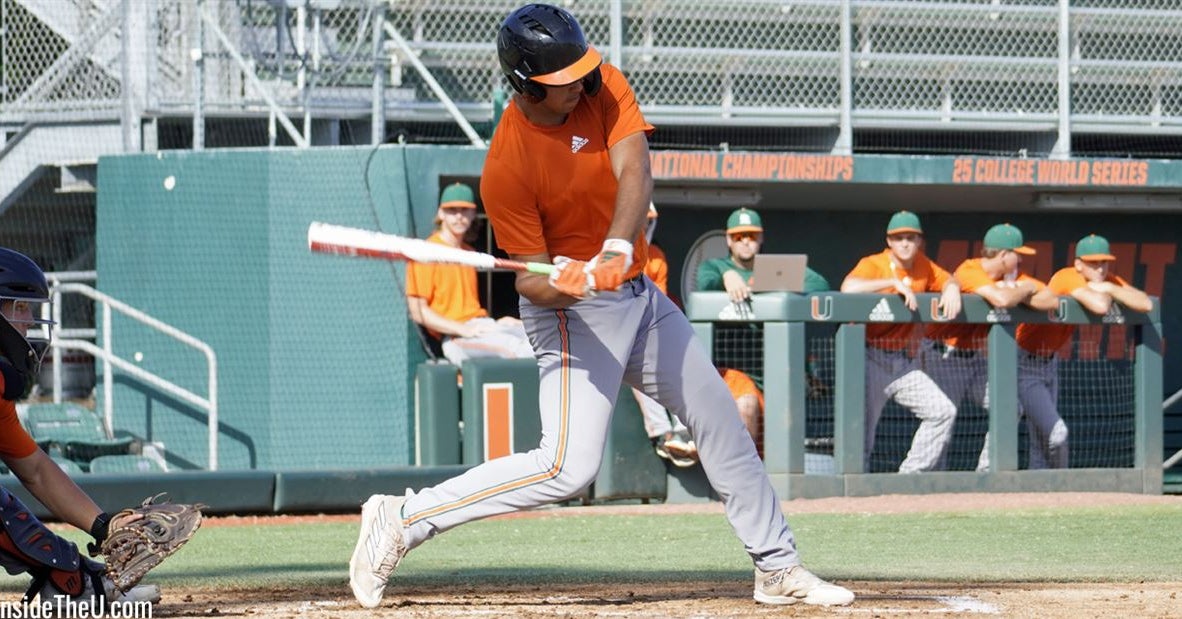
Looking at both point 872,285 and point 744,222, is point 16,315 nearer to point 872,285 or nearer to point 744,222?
point 744,222

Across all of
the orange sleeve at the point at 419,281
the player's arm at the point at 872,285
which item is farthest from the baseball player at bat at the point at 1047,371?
the orange sleeve at the point at 419,281

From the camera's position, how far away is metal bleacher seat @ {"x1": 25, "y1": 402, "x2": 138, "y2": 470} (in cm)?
1002

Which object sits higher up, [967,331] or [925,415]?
[967,331]

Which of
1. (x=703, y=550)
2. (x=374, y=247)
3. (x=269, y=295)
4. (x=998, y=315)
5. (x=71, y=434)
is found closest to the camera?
(x=374, y=247)

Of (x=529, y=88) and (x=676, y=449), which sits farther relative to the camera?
(x=676, y=449)

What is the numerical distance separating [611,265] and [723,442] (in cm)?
71

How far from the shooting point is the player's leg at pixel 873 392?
9.34 m

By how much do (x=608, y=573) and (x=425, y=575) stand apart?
2.16ft

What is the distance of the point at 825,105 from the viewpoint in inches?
516

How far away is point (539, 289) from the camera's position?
4.59 metres

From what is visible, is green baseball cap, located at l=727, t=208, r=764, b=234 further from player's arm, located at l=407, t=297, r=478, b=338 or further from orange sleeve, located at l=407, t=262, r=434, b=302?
orange sleeve, located at l=407, t=262, r=434, b=302

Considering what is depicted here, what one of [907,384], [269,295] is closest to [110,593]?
[907,384]

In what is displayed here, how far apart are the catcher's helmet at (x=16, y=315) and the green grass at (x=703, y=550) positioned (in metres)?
1.48

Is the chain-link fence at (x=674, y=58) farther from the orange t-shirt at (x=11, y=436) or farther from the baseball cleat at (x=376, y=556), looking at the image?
the orange t-shirt at (x=11, y=436)
